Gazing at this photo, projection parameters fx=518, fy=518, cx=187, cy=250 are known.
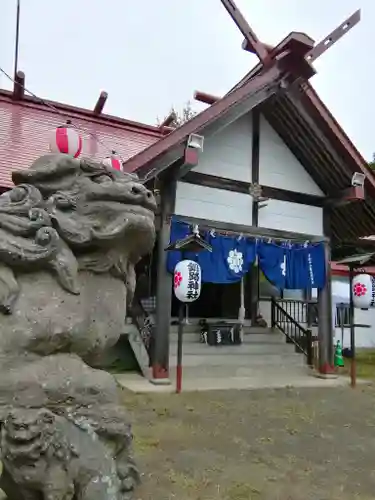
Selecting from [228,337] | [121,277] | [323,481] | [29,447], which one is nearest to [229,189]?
[228,337]

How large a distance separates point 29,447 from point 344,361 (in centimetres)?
1320

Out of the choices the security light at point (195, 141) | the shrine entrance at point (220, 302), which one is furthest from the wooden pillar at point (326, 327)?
the security light at point (195, 141)

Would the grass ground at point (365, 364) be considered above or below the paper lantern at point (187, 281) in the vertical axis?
below

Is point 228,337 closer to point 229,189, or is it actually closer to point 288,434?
point 229,189

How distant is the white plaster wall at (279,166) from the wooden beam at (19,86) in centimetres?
539

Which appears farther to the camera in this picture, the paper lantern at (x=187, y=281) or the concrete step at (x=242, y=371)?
the concrete step at (x=242, y=371)

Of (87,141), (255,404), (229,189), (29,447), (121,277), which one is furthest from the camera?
(87,141)

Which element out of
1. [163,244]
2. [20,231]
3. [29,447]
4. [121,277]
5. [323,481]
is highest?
[163,244]

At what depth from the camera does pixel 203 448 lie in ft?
16.6

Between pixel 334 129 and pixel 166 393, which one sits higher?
pixel 334 129

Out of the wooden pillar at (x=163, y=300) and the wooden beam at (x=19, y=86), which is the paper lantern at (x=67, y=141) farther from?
the wooden beam at (x=19, y=86)

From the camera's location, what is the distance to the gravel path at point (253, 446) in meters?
3.98

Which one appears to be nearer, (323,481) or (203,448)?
(323,481)

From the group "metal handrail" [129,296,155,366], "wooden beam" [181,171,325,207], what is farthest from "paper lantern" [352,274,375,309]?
"metal handrail" [129,296,155,366]
